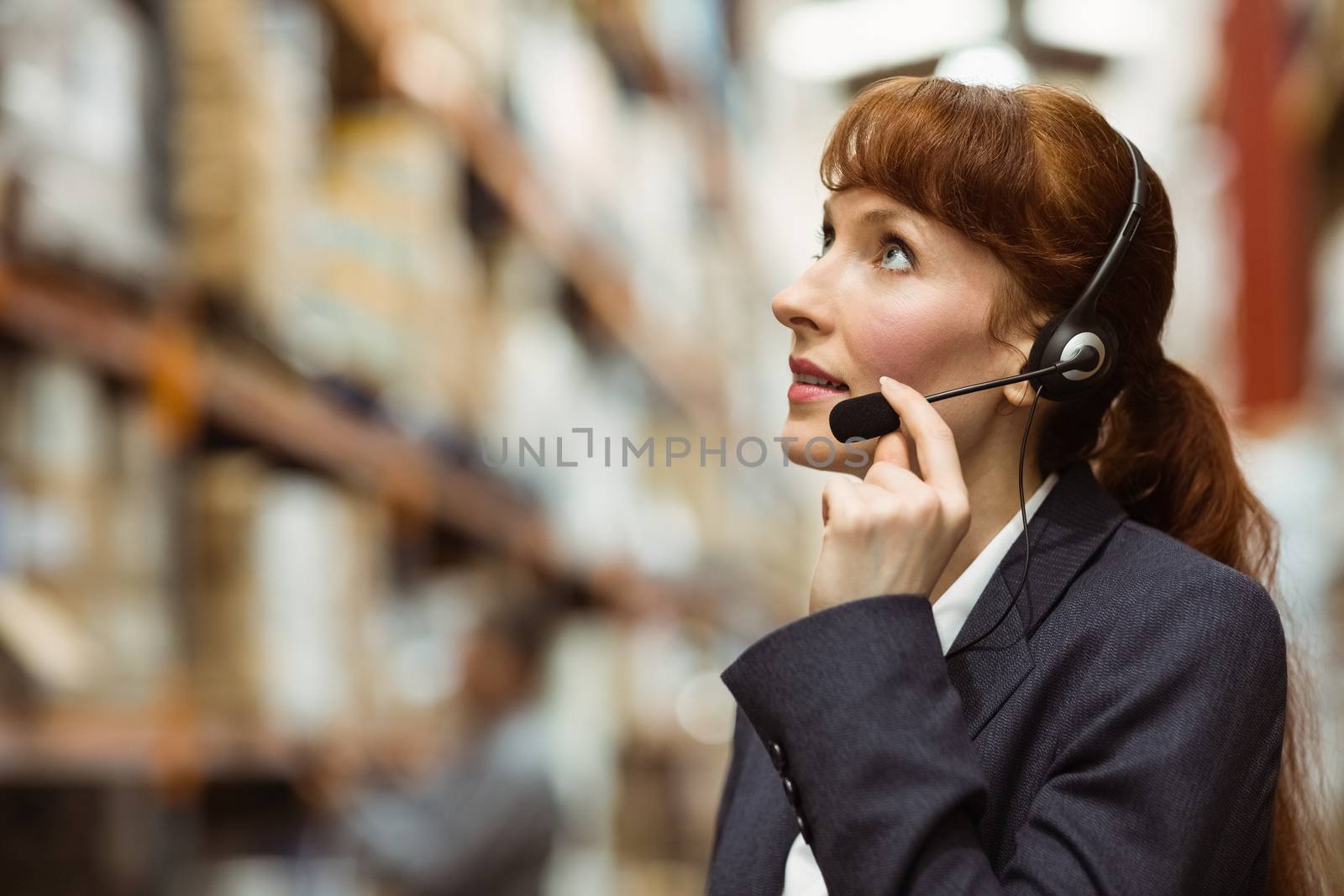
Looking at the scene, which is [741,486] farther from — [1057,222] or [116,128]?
[1057,222]

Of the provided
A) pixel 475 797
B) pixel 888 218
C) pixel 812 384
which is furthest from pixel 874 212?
pixel 475 797

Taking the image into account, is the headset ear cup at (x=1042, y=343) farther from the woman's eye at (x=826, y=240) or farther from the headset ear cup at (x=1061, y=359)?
the woman's eye at (x=826, y=240)

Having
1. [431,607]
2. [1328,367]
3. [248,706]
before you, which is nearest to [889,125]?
[248,706]

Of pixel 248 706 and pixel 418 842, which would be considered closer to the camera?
pixel 248 706

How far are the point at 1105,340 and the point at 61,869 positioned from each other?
146cm

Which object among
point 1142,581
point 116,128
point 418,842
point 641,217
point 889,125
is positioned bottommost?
A: point 418,842

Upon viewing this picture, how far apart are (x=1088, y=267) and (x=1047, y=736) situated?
30cm

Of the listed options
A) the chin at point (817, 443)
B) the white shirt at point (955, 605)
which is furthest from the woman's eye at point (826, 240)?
the white shirt at point (955, 605)

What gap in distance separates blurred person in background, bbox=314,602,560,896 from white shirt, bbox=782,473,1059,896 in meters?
1.26

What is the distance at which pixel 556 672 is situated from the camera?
3.51m

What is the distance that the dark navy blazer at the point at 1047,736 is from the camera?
65 cm

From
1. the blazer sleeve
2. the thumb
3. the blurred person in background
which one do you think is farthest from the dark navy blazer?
the blurred person in background

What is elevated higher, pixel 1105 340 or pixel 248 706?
pixel 1105 340

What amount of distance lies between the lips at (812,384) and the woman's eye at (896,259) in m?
0.08
